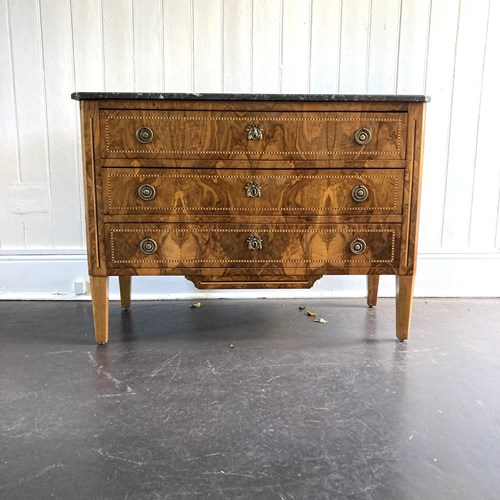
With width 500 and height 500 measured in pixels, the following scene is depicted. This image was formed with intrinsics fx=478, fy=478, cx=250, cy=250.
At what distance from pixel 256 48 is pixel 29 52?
1.08 meters

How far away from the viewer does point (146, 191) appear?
1.70m

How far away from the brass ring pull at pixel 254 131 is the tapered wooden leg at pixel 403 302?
0.77m

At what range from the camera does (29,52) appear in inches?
89.2

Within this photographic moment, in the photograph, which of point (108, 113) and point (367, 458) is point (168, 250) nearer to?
point (108, 113)

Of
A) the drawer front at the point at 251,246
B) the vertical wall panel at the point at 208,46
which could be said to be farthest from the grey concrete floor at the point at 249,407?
the vertical wall panel at the point at 208,46

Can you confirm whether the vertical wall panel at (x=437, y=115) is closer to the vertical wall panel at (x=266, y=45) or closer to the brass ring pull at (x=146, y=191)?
the vertical wall panel at (x=266, y=45)

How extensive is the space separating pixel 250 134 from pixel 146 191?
1.38 ft

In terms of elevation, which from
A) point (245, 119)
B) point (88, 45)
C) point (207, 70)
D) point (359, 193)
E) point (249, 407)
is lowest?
point (249, 407)

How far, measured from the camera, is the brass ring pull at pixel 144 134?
1.67 m

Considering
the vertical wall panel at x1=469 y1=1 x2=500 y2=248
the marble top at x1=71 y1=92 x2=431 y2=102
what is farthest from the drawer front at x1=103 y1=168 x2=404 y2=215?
the vertical wall panel at x1=469 y1=1 x2=500 y2=248

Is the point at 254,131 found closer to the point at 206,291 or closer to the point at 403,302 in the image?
the point at 403,302

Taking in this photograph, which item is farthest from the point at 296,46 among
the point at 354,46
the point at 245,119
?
the point at 245,119

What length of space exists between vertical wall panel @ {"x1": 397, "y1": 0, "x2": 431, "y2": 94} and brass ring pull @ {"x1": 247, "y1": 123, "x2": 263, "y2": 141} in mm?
1026

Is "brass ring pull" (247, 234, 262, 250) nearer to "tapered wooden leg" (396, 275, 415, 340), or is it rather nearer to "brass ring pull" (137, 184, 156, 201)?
"brass ring pull" (137, 184, 156, 201)
